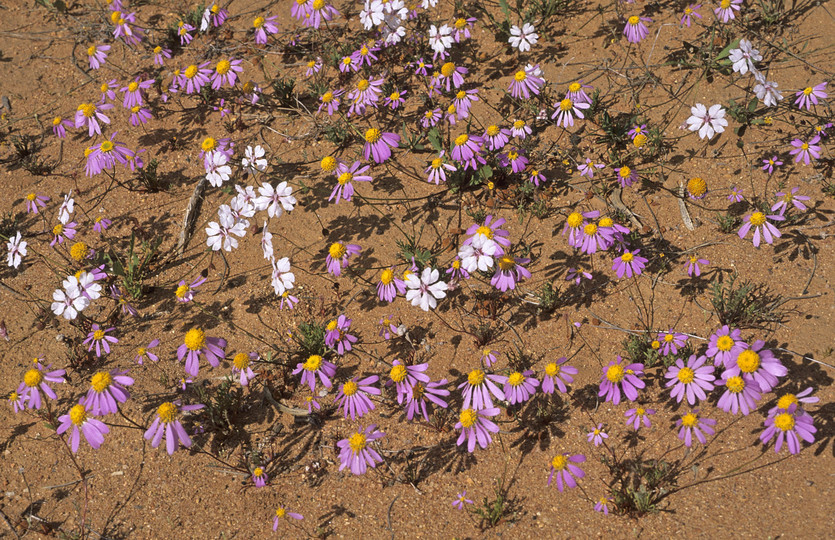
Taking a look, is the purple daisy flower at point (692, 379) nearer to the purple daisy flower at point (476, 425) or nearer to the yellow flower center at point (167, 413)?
the purple daisy flower at point (476, 425)

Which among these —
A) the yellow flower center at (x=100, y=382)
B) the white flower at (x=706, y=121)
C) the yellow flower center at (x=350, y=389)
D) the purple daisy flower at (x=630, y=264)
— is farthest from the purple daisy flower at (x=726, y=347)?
the yellow flower center at (x=100, y=382)

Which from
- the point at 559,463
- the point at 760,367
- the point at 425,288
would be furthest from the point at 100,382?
the point at 760,367

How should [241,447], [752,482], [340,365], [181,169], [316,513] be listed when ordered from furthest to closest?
[181,169] → [340,365] → [241,447] → [316,513] → [752,482]

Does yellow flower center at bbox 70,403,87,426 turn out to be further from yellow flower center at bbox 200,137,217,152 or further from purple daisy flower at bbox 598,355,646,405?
purple daisy flower at bbox 598,355,646,405

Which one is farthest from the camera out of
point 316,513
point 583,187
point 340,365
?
point 583,187

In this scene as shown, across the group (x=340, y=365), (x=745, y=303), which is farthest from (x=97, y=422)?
(x=745, y=303)

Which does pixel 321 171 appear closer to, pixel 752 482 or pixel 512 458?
pixel 512 458
